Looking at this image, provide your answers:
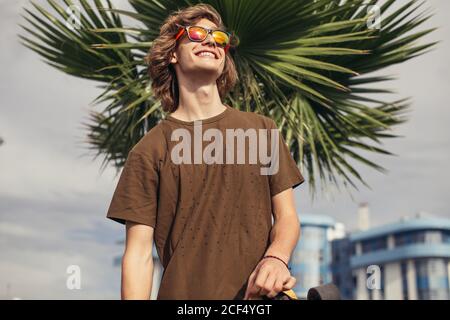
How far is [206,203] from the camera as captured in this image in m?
1.51

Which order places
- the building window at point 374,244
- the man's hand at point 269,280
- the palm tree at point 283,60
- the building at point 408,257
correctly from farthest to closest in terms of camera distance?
the building window at point 374,244
the building at point 408,257
the palm tree at point 283,60
the man's hand at point 269,280

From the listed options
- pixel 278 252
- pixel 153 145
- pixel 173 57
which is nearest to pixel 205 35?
pixel 173 57

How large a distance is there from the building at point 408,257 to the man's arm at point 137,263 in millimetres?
61051

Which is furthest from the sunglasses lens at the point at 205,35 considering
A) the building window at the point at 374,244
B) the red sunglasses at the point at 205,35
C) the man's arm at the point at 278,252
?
the building window at the point at 374,244

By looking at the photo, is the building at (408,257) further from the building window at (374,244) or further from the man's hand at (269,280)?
the man's hand at (269,280)

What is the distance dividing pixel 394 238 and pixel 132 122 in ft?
210

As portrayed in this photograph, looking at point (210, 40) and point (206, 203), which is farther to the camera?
point (210, 40)

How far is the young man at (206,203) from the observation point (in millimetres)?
1431

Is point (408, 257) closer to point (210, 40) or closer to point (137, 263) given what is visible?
point (210, 40)

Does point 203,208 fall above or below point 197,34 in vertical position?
below

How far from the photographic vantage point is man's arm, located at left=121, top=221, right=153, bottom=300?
1.44 metres

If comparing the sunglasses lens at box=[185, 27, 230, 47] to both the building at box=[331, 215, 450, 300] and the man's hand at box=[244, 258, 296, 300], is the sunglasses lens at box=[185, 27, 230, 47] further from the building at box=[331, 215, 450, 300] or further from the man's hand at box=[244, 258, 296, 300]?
the building at box=[331, 215, 450, 300]

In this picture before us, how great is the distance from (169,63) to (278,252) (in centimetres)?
71

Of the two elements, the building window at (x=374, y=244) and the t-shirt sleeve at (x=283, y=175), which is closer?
the t-shirt sleeve at (x=283, y=175)
